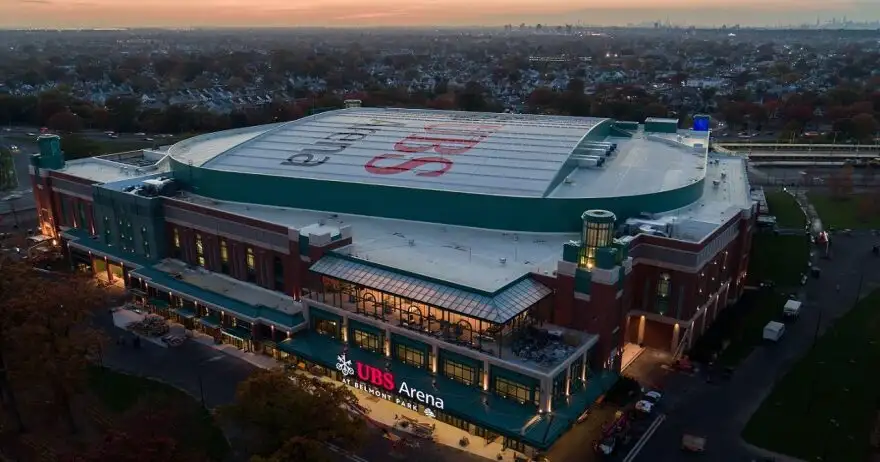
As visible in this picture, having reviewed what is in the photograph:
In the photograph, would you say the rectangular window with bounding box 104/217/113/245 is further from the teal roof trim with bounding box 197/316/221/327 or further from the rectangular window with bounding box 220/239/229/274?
the teal roof trim with bounding box 197/316/221/327

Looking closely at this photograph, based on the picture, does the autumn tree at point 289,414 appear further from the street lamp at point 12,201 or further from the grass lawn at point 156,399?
the street lamp at point 12,201

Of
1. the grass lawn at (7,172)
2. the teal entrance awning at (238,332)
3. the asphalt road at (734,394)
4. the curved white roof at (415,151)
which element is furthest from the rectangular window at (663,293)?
the grass lawn at (7,172)

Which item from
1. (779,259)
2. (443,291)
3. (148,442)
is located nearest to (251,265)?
(443,291)

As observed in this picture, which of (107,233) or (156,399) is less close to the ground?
(107,233)

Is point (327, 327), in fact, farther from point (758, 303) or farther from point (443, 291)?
point (758, 303)

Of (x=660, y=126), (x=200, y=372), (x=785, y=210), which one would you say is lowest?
(x=200, y=372)

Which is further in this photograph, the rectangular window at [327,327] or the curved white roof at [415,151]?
the curved white roof at [415,151]
